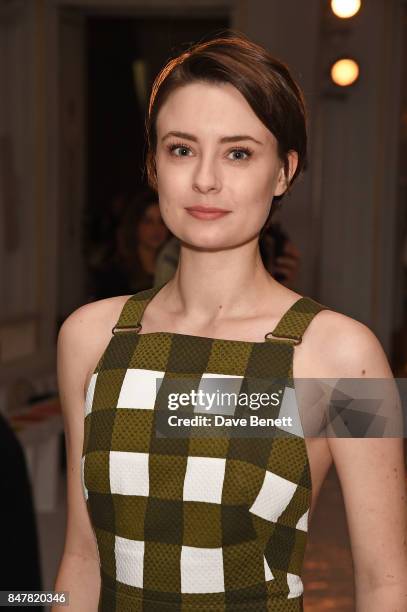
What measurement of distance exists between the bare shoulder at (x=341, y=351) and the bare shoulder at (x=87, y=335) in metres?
0.34

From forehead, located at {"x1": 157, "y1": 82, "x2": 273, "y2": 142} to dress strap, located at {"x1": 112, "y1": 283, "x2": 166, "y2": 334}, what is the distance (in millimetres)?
319

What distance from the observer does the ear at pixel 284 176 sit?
5.16 ft

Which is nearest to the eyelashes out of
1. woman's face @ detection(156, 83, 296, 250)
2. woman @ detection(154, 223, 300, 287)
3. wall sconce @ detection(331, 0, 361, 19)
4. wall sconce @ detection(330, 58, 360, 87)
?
woman's face @ detection(156, 83, 296, 250)

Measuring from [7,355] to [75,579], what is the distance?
537 cm

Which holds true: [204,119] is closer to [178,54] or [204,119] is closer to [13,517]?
[178,54]

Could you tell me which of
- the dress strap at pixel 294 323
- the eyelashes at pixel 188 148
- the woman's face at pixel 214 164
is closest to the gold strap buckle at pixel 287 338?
the dress strap at pixel 294 323

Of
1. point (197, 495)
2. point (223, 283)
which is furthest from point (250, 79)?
point (197, 495)

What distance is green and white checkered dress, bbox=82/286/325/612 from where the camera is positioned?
1.47 metres

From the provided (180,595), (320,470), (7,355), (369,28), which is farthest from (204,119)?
(369,28)

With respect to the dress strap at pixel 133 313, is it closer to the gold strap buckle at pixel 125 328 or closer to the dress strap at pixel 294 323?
the gold strap buckle at pixel 125 328

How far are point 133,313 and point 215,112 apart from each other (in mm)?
368

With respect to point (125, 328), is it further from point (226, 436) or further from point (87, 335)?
point (226, 436)

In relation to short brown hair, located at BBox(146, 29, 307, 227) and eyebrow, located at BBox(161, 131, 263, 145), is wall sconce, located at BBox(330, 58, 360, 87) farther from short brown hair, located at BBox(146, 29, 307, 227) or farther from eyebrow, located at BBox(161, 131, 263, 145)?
eyebrow, located at BBox(161, 131, 263, 145)

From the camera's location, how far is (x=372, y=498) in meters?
1.46
